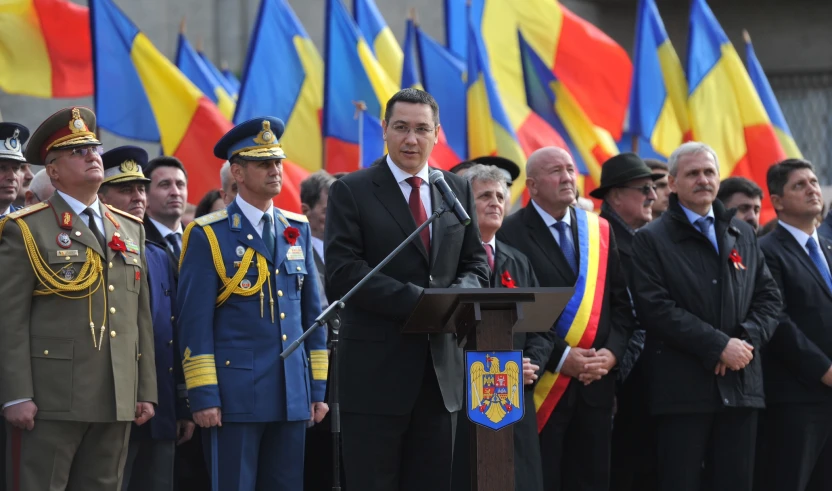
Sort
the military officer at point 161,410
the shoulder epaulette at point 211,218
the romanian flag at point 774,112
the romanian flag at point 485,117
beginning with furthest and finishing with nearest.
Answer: the romanian flag at point 774,112, the romanian flag at point 485,117, the military officer at point 161,410, the shoulder epaulette at point 211,218

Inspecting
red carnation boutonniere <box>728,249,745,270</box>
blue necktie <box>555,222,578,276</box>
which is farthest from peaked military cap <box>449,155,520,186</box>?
red carnation boutonniere <box>728,249,745,270</box>

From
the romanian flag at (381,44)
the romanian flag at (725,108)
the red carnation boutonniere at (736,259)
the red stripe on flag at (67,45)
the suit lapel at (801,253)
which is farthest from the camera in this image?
the romanian flag at (381,44)

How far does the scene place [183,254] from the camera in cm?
558

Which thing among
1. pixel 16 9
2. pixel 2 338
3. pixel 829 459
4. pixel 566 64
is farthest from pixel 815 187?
pixel 16 9

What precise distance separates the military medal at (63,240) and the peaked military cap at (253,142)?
0.90 meters

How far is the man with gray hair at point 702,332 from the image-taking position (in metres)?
6.29

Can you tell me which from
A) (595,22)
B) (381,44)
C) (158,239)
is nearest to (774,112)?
(381,44)

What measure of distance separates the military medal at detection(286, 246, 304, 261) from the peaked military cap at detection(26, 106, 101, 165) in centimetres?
104

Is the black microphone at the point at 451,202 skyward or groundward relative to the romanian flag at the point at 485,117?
groundward

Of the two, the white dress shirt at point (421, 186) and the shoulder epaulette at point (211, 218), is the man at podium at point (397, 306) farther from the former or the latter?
the shoulder epaulette at point (211, 218)

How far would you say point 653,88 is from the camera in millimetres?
12906

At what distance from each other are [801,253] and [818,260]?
5.7 inches

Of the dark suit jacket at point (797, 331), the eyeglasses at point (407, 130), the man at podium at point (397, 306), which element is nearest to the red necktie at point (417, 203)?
the man at podium at point (397, 306)

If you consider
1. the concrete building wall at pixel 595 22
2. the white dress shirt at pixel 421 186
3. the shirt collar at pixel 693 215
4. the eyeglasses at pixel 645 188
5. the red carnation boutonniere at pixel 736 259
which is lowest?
the red carnation boutonniere at pixel 736 259
